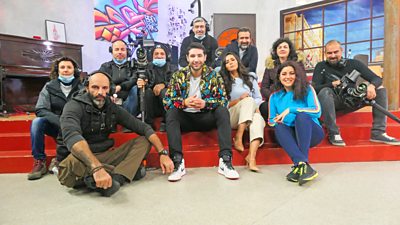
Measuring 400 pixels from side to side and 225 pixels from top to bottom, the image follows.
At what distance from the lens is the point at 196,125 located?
245 centimetres

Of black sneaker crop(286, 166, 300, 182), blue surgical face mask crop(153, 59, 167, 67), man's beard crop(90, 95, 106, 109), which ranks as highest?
blue surgical face mask crop(153, 59, 167, 67)

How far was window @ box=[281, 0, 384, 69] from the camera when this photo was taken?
16.1 ft

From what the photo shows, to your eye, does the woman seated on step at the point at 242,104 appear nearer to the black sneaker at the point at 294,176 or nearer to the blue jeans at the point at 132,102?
the black sneaker at the point at 294,176

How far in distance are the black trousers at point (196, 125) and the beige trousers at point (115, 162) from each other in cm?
23

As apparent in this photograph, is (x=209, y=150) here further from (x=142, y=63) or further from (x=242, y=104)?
(x=142, y=63)

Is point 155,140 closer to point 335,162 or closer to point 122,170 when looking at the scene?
point 122,170

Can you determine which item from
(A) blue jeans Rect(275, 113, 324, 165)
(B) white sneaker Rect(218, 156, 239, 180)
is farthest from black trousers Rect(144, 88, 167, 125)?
(A) blue jeans Rect(275, 113, 324, 165)

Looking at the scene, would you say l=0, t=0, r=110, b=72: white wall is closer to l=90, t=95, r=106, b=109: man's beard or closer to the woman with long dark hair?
l=90, t=95, r=106, b=109: man's beard

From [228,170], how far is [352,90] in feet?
4.88

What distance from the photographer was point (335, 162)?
2.53 metres

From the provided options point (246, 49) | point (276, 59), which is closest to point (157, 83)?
point (246, 49)

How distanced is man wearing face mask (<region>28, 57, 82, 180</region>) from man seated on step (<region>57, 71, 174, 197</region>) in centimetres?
26

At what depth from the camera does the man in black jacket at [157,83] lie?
273 centimetres

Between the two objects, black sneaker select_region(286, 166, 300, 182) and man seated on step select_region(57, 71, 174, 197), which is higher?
man seated on step select_region(57, 71, 174, 197)
